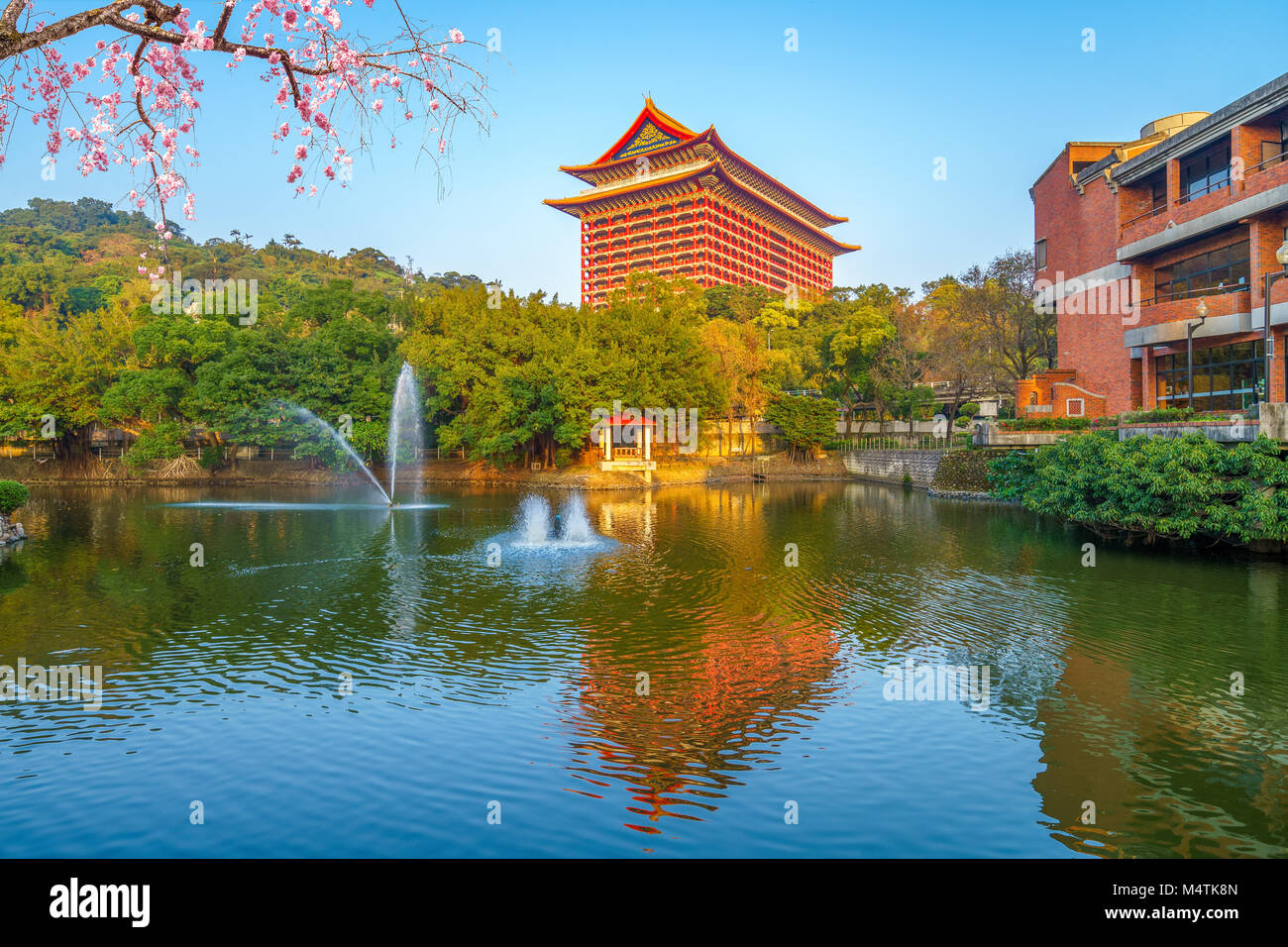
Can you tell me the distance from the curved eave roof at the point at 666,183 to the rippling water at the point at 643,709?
66768 mm

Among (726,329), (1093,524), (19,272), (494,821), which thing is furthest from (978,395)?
(19,272)

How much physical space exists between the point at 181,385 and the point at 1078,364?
144ft

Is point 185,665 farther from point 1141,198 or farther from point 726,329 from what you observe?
point 726,329

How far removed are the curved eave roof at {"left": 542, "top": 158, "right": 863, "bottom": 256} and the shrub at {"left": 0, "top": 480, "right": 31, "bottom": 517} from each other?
66.2 m

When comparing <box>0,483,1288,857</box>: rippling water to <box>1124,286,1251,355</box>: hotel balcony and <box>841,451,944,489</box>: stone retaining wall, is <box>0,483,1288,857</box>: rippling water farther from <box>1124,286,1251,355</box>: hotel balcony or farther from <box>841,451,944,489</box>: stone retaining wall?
<box>841,451,944,489</box>: stone retaining wall

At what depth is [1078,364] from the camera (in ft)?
108

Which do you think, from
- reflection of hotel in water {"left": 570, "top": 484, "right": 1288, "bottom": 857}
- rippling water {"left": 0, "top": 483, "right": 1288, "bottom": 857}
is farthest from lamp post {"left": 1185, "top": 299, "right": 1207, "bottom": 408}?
reflection of hotel in water {"left": 570, "top": 484, "right": 1288, "bottom": 857}

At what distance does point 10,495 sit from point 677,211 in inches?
2776

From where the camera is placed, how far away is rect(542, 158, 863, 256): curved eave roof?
7731 centimetres

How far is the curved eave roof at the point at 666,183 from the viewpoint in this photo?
77312mm

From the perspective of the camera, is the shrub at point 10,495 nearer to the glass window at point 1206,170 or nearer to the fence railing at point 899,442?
the glass window at point 1206,170

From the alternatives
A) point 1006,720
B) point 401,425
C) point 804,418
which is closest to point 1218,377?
point 1006,720

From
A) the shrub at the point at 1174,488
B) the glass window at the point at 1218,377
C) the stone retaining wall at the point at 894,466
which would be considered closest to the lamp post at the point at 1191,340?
the glass window at the point at 1218,377

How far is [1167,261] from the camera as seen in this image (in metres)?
28.1
